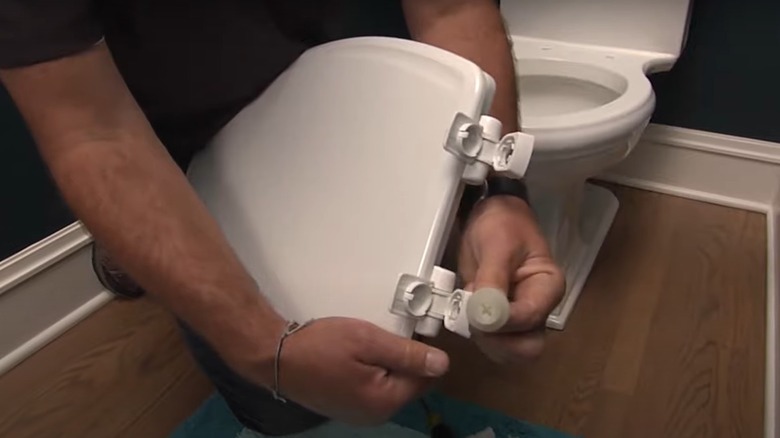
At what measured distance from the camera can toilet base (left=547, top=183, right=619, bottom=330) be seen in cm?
127

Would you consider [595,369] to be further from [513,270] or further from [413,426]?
[513,270]

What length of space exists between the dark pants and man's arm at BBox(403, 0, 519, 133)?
15.3 inches

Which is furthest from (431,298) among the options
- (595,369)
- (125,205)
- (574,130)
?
(595,369)

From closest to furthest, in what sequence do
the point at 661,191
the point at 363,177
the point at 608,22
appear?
the point at 363,177
the point at 608,22
the point at 661,191

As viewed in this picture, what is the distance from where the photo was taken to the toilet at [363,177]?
573mm

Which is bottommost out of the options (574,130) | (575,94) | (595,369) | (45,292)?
(45,292)

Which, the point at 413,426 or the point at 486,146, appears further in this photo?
the point at 413,426

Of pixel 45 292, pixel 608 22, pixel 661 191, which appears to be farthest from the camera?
pixel 661 191

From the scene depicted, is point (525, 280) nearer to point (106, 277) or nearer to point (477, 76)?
point (477, 76)

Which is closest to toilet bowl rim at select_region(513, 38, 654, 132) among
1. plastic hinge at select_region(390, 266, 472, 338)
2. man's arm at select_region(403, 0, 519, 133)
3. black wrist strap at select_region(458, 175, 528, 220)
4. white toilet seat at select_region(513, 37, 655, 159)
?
Result: white toilet seat at select_region(513, 37, 655, 159)

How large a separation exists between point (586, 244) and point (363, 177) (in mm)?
875

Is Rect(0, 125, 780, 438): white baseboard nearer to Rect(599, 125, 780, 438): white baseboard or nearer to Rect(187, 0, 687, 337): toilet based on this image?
Rect(599, 125, 780, 438): white baseboard

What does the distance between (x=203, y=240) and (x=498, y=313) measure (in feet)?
0.88

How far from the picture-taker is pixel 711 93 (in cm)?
153
